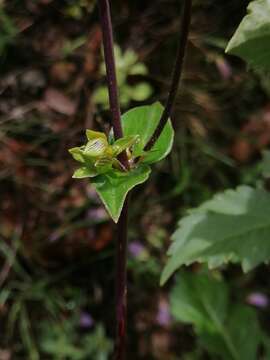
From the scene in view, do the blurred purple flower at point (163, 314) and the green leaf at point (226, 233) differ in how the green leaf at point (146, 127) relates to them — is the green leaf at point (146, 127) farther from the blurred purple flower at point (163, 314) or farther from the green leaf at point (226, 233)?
the blurred purple flower at point (163, 314)

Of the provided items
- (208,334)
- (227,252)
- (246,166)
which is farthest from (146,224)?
(227,252)

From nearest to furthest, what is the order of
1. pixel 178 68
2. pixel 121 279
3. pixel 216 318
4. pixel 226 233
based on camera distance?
Answer: 1. pixel 178 68
2. pixel 121 279
3. pixel 226 233
4. pixel 216 318

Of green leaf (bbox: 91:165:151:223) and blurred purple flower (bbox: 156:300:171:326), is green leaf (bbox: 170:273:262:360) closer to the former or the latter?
blurred purple flower (bbox: 156:300:171:326)

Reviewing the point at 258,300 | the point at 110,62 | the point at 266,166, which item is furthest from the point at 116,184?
the point at 258,300

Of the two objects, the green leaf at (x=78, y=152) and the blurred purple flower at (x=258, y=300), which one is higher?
the green leaf at (x=78, y=152)

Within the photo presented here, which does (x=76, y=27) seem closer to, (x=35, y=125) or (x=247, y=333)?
(x=35, y=125)

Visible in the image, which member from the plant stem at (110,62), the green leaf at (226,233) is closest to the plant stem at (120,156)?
the plant stem at (110,62)

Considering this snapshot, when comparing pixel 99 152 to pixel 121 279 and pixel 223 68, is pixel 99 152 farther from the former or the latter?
pixel 223 68
